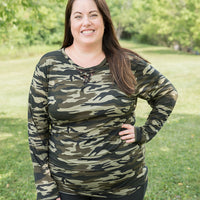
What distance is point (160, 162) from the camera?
5.63 metres

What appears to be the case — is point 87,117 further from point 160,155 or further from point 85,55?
point 160,155

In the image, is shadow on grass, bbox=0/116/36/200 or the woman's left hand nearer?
the woman's left hand

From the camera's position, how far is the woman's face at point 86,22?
1.88 metres

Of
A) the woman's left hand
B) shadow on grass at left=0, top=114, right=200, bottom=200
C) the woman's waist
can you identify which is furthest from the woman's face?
shadow on grass at left=0, top=114, right=200, bottom=200

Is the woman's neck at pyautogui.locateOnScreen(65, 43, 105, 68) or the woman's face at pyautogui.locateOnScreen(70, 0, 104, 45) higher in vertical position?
the woman's face at pyautogui.locateOnScreen(70, 0, 104, 45)

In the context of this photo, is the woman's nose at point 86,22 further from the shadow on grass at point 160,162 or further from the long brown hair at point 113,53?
the shadow on grass at point 160,162

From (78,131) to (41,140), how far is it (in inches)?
11.0

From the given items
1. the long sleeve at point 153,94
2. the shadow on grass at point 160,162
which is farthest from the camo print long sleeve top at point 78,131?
the shadow on grass at point 160,162

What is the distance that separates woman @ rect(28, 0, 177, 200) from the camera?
5.92 feet

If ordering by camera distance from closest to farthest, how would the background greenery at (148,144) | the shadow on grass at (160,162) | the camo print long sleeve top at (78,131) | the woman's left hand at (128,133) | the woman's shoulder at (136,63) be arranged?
the camo print long sleeve top at (78,131) < the woman's left hand at (128,133) < the woman's shoulder at (136,63) < the shadow on grass at (160,162) < the background greenery at (148,144)

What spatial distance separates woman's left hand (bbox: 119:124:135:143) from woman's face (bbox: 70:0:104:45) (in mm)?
615

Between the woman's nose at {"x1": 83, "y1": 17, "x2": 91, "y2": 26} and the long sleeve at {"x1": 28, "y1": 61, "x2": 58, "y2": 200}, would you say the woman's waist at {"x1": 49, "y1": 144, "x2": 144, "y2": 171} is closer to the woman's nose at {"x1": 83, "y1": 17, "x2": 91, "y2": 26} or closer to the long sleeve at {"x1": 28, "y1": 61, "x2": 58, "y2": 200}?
the long sleeve at {"x1": 28, "y1": 61, "x2": 58, "y2": 200}

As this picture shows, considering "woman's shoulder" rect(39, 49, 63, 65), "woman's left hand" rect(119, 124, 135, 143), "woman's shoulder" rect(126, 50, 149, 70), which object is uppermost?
"woman's shoulder" rect(39, 49, 63, 65)

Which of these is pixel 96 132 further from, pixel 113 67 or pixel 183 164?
pixel 183 164
